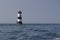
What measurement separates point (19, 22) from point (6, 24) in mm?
4509

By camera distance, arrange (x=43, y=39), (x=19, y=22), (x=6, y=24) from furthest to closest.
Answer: (x=6, y=24), (x=19, y=22), (x=43, y=39)

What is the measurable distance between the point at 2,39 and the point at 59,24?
32.1 feet

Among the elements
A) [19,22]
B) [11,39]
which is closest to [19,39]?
[11,39]

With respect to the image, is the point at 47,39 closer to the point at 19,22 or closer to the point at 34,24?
the point at 19,22

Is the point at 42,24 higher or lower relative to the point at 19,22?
lower

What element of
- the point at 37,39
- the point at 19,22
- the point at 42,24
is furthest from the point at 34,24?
the point at 37,39

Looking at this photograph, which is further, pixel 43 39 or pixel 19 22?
pixel 19 22

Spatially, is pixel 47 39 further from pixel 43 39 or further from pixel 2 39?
pixel 2 39

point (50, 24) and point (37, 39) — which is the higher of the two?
point (37, 39)

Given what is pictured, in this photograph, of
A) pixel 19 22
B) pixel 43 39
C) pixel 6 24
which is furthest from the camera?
pixel 6 24

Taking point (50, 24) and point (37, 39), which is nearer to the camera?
point (37, 39)

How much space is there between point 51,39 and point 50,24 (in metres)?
9.20

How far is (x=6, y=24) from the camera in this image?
635 inches

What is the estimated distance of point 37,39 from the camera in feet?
26.2
